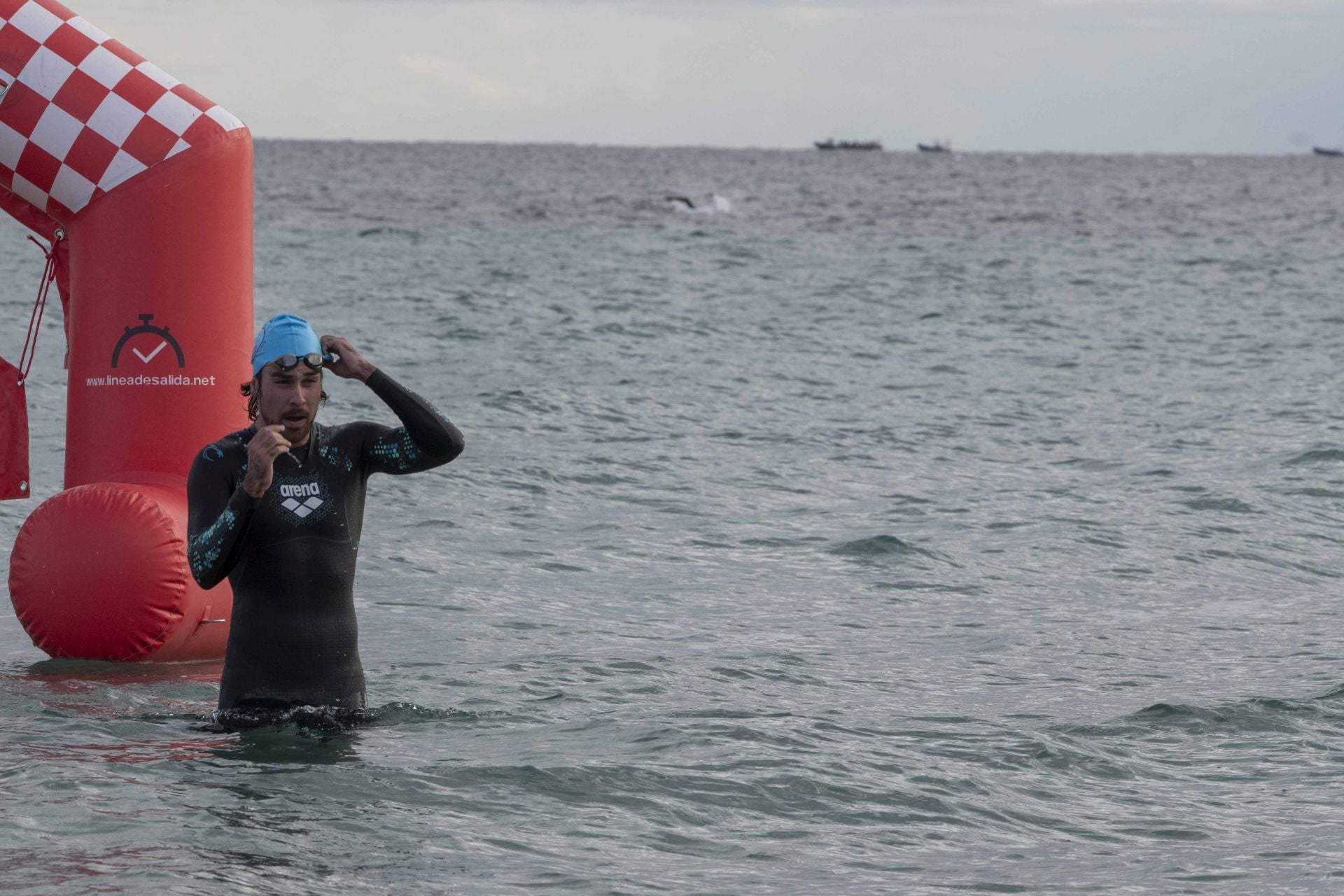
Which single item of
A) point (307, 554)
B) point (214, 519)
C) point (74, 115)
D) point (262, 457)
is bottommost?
point (307, 554)

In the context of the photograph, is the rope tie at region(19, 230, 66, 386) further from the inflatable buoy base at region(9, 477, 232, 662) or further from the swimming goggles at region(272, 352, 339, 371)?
the swimming goggles at region(272, 352, 339, 371)

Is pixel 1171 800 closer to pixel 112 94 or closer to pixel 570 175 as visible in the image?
pixel 112 94

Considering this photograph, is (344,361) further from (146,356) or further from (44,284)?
(44,284)

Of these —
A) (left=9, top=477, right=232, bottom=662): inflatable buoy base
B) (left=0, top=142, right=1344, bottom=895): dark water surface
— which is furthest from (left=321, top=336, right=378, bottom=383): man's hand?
(left=9, top=477, right=232, bottom=662): inflatable buoy base

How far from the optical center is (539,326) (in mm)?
24094

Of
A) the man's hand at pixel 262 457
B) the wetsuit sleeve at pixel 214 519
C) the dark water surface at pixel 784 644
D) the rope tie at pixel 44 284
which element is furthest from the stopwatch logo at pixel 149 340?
the man's hand at pixel 262 457

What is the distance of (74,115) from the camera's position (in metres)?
7.40

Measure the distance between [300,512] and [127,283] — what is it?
2.01m

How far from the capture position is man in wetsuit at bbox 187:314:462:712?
5.88 meters

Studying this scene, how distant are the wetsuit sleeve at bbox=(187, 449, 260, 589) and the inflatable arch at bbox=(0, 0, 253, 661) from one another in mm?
1422

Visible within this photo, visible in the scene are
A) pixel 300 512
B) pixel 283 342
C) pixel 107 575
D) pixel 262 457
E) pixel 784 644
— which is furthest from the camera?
pixel 784 644

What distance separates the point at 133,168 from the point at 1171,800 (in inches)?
209

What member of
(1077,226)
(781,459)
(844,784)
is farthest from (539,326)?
(1077,226)

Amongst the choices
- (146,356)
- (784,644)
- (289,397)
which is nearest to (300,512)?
(289,397)
